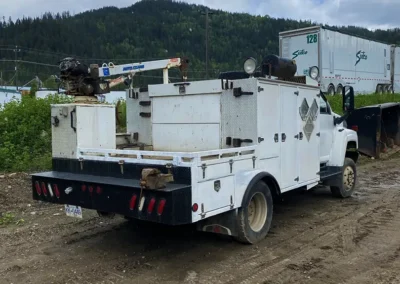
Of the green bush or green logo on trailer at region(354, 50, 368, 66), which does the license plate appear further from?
green logo on trailer at region(354, 50, 368, 66)

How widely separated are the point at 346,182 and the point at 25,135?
7.57 meters

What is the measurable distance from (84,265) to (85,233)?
1.26 m

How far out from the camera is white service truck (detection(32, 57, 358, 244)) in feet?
14.7

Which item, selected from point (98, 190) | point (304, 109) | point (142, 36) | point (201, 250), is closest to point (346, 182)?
point (304, 109)

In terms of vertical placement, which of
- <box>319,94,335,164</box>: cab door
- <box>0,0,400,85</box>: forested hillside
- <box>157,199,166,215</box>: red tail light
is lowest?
<box>157,199,166,215</box>: red tail light

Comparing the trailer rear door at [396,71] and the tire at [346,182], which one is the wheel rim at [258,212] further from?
the trailer rear door at [396,71]

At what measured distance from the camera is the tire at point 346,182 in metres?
8.17

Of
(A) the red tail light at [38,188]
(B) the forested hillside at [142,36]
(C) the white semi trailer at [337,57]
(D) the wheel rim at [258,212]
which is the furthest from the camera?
(B) the forested hillside at [142,36]

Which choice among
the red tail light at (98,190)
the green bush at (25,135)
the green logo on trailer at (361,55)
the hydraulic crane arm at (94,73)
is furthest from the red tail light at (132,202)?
the green logo on trailer at (361,55)

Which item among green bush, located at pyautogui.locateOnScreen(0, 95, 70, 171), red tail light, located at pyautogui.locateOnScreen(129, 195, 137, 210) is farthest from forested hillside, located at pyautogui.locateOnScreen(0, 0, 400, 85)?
red tail light, located at pyautogui.locateOnScreen(129, 195, 137, 210)

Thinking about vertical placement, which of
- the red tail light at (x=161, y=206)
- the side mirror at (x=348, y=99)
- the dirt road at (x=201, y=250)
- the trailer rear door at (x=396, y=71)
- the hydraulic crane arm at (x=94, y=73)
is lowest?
the dirt road at (x=201, y=250)

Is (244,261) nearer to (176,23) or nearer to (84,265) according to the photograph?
(84,265)

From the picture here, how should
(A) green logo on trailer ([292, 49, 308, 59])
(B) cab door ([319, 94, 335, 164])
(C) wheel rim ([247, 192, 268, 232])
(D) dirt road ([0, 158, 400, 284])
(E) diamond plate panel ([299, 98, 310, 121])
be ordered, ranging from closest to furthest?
(D) dirt road ([0, 158, 400, 284]), (C) wheel rim ([247, 192, 268, 232]), (E) diamond plate panel ([299, 98, 310, 121]), (B) cab door ([319, 94, 335, 164]), (A) green logo on trailer ([292, 49, 308, 59])

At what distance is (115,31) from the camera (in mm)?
87188
